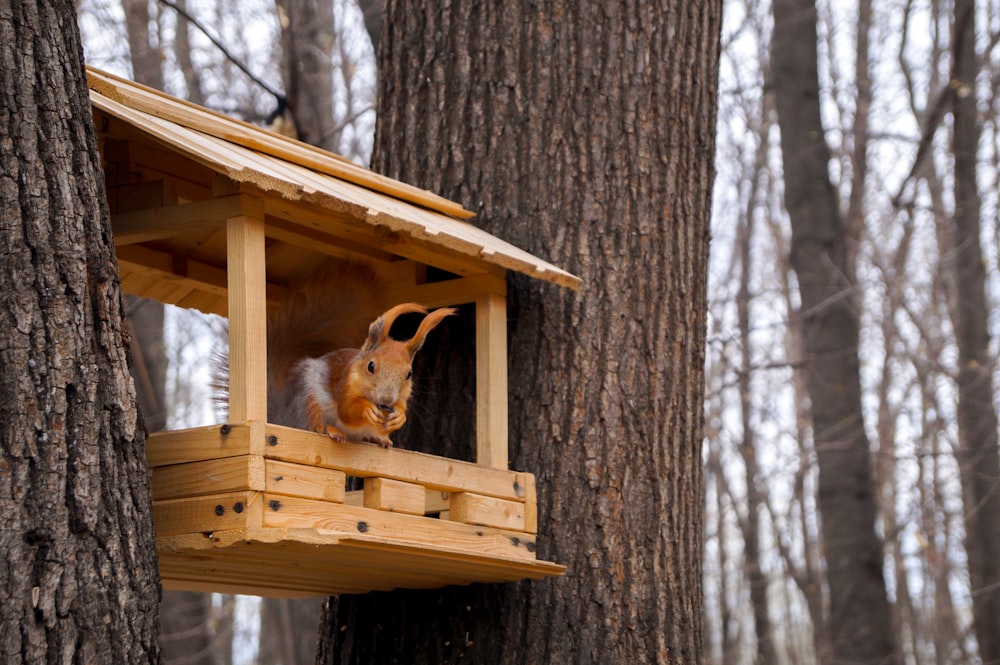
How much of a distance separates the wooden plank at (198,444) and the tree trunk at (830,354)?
5.58 m

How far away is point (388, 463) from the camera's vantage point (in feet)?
8.59

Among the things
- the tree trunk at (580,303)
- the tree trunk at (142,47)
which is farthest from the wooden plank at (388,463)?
the tree trunk at (142,47)

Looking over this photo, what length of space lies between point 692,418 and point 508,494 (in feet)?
2.41

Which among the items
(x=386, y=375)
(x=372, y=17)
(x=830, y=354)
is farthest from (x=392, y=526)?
(x=830, y=354)

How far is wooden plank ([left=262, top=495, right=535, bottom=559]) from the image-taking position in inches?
93.0

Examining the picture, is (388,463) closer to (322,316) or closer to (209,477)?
(209,477)

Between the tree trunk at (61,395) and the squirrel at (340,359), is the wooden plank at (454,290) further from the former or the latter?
the tree trunk at (61,395)

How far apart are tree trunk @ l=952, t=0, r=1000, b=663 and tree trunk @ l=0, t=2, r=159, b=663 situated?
20.3 feet

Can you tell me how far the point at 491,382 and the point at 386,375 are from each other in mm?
597

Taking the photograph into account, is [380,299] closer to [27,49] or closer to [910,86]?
[27,49]

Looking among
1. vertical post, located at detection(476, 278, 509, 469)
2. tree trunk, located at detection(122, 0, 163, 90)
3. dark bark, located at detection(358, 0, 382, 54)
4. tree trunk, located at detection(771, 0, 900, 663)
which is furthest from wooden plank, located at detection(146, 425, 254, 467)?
tree trunk, located at detection(122, 0, 163, 90)

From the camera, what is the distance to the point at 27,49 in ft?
7.14

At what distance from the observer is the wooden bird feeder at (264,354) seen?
2.39 metres

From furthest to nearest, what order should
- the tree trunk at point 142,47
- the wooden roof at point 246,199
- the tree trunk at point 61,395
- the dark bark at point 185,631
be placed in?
the dark bark at point 185,631, the tree trunk at point 142,47, the wooden roof at point 246,199, the tree trunk at point 61,395
